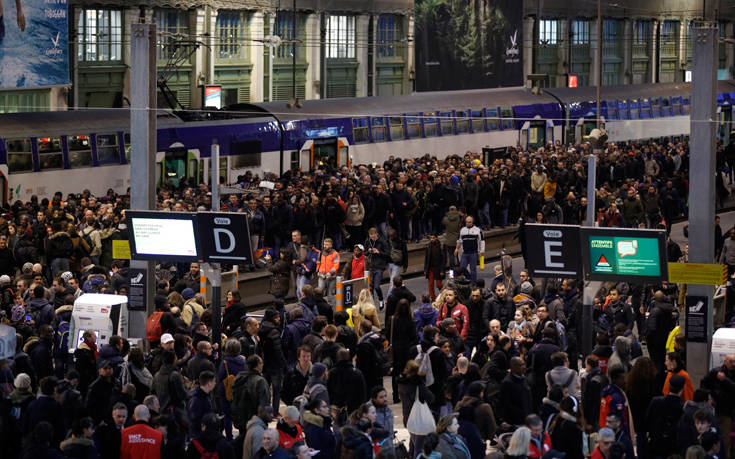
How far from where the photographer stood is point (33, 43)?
1603 inches

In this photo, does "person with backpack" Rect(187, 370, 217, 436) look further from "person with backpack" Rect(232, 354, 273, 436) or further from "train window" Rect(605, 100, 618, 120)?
"train window" Rect(605, 100, 618, 120)

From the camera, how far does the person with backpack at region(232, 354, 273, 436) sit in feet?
50.3

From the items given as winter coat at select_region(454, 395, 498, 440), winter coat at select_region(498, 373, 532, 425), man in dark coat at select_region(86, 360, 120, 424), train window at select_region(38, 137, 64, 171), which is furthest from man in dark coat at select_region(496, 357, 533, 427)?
train window at select_region(38, 137, 64, 171)

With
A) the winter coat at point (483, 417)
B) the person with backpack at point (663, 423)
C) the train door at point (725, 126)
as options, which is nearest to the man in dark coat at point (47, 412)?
the winter coat at point (483, 417)

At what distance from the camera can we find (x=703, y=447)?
13.1 metres

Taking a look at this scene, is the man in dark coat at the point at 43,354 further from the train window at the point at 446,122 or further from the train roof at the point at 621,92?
the train roof at the point at 621,92

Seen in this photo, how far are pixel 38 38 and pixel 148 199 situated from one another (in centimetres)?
2375

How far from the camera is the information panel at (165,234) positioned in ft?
59.3

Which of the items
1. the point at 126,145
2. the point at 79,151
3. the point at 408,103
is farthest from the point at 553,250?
the point at 408,103

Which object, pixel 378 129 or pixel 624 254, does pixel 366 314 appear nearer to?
pixel 624 254

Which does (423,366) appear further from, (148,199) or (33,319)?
(33,319)

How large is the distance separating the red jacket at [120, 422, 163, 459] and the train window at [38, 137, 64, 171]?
70.1ft

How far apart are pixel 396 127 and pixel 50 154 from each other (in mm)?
13707

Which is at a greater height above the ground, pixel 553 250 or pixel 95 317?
pixel 553 250
